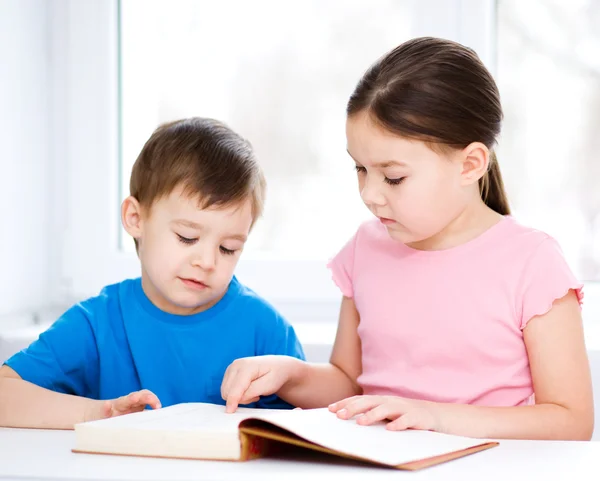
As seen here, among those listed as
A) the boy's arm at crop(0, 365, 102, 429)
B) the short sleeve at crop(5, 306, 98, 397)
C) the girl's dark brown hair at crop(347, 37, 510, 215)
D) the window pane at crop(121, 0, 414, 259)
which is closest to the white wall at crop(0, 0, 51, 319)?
the window pane at crop(121, 0, 414, 259)

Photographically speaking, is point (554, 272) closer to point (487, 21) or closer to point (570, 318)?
point (570, 318)

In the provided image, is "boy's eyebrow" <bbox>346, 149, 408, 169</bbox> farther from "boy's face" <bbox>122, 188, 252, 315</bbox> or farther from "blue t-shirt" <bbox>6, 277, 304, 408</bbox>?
"blue t-shirt" <bbox>6, 277, 304, 408</bbox>

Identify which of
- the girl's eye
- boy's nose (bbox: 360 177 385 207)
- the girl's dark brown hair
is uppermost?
the girl's dark brown hair

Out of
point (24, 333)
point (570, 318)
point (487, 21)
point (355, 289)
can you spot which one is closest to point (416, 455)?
point (570, 318)

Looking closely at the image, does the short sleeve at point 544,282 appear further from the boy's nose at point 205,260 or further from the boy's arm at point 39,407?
the boy's arm at point 39,407

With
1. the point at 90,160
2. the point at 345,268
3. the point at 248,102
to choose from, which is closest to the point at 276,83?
the point at 248,102

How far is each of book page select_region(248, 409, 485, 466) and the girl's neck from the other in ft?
1.21

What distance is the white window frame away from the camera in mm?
1807

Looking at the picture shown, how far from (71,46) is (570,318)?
1256mm

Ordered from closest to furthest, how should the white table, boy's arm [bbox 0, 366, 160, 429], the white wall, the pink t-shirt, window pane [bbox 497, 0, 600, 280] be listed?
the white table → boy's arm [bbox 0, 366, 160, 429] → the pink t-shirt → the white wall → window pane [bbox 497, 0, 600, 280]

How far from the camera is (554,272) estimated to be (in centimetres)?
106

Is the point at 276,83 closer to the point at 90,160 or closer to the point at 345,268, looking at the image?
the point at 90,160

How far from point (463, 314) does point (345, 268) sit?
215mm

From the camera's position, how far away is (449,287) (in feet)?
3.71
